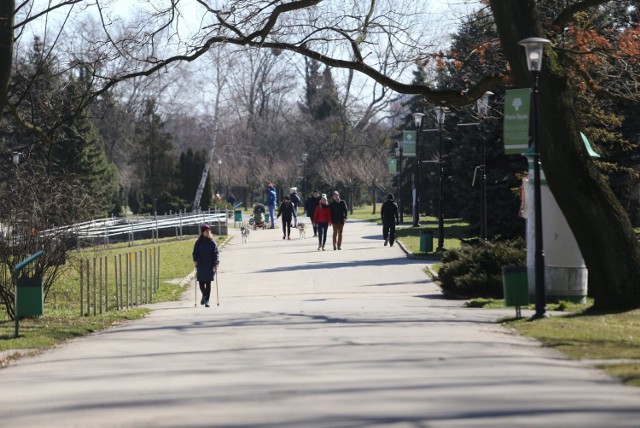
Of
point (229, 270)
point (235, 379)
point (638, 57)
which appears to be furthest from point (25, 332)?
point (229, 270)

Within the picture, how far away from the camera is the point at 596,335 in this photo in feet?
50.7

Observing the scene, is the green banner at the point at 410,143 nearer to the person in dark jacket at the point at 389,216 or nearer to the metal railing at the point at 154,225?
the metal railing at the point at 154,225

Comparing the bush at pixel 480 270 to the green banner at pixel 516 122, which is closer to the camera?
the green banner at pixel 516 122

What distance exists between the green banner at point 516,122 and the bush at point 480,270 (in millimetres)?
4433

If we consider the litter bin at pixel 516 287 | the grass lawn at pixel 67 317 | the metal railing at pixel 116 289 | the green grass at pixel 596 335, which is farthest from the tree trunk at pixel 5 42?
the green grass at pixel 596 335

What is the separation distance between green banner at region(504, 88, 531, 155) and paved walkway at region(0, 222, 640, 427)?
2.91 metres

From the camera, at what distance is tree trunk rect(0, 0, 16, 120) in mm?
18906

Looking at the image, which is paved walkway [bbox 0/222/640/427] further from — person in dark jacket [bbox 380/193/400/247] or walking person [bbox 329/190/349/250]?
person in dark jacket [bbox 380/193/400/247]

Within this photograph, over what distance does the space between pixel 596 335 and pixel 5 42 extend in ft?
33.8

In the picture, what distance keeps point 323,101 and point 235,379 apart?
93.7 m

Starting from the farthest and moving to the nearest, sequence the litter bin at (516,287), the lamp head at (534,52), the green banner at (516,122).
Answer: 1. the green banner at (516,122)
2. the litter bin at (516,287)
3. the lamp head at (534,52)

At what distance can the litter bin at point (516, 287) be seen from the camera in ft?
60.7

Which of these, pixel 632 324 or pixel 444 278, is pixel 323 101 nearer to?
pixel 444 278

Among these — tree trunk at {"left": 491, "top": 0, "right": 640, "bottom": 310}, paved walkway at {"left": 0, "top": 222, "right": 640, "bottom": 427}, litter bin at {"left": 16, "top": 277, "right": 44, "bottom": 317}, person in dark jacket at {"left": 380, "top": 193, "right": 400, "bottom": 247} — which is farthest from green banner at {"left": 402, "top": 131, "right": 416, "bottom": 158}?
litter bin at {"left": 16, "top": 277, "right": 44, "bottom": 317}
